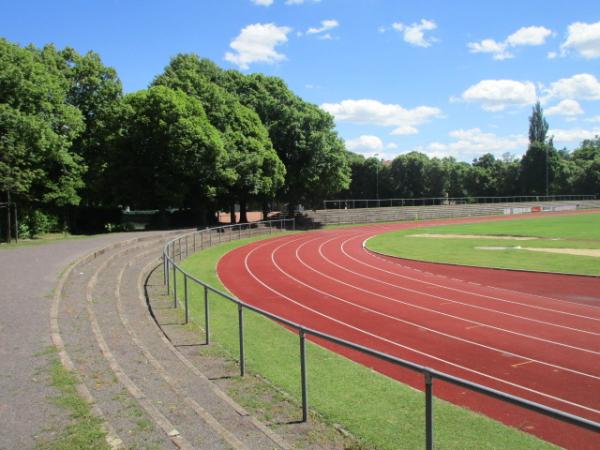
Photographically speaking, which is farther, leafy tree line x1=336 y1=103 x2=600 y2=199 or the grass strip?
leafy tree line x1=336 y1=103 x2=600 y2=199

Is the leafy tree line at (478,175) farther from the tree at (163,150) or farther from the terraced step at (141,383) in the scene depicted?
the terraced step at (141,383)

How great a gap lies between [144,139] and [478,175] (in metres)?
69.2

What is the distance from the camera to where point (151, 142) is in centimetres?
3416

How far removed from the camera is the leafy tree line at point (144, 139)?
86.8 ft

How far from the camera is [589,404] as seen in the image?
7562mm

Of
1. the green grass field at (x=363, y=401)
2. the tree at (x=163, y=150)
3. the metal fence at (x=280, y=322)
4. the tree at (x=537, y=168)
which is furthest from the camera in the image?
the tree at (x=537, y=168)

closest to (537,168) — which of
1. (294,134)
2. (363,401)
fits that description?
(294,134)

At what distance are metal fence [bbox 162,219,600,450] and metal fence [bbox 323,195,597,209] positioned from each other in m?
16.8

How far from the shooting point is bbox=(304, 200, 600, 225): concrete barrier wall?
53469 millimetres

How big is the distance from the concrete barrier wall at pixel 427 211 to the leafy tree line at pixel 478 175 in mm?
8199

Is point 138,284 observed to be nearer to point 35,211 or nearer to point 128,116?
point 35,211

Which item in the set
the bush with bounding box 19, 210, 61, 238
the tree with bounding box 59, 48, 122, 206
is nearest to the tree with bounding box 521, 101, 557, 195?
the tree with bounding box 59, 48, 122, 206

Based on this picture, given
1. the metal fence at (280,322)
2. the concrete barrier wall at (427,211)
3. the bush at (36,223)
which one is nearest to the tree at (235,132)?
the metal fence at (280,322)

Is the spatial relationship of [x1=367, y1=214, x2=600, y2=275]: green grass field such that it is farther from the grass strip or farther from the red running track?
the grass strip
